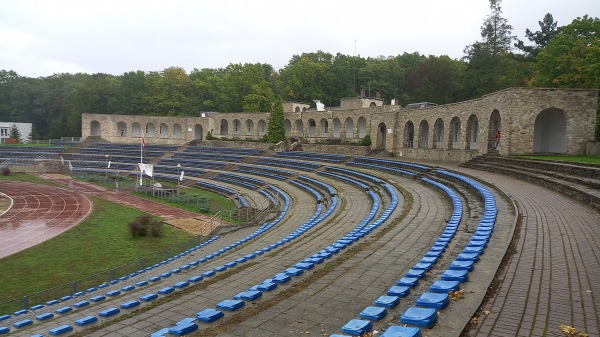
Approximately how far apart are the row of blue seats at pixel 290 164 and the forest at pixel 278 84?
11002mm

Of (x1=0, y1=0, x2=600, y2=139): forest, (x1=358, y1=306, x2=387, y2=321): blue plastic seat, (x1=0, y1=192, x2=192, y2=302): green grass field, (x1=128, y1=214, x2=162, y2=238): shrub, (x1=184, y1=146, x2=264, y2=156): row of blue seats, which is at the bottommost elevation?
(x1=0, y1=192, x2=192, y2=302): green grass field

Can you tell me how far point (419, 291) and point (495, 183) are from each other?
11.2 metres

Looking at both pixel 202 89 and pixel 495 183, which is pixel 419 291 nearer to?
pixel 495 183

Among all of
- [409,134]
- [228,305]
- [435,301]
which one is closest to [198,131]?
[409,134]

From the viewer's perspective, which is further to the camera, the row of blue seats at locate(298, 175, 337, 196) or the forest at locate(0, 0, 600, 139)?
the forest at locate(0, 0, 600, 139)

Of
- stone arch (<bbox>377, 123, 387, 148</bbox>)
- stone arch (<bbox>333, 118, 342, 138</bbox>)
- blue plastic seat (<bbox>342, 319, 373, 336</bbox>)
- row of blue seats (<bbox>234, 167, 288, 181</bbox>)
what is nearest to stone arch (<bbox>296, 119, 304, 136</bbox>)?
stone arch (<bbox>333, 118, 342, 138</bbox>)

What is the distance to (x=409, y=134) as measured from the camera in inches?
1345

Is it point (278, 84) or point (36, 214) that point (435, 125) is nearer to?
point (36, 214)

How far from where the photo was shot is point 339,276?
741cm

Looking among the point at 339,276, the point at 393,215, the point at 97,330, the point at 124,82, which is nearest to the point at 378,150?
the point at 393,215

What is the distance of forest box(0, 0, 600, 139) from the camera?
148 ft

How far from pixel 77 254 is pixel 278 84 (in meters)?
52.6

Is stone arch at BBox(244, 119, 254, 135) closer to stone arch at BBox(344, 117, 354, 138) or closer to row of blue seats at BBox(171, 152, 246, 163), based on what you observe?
row of blue seats at BBox(171, 152, 246, 163)

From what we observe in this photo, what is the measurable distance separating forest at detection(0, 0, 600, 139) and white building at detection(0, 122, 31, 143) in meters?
3.61
